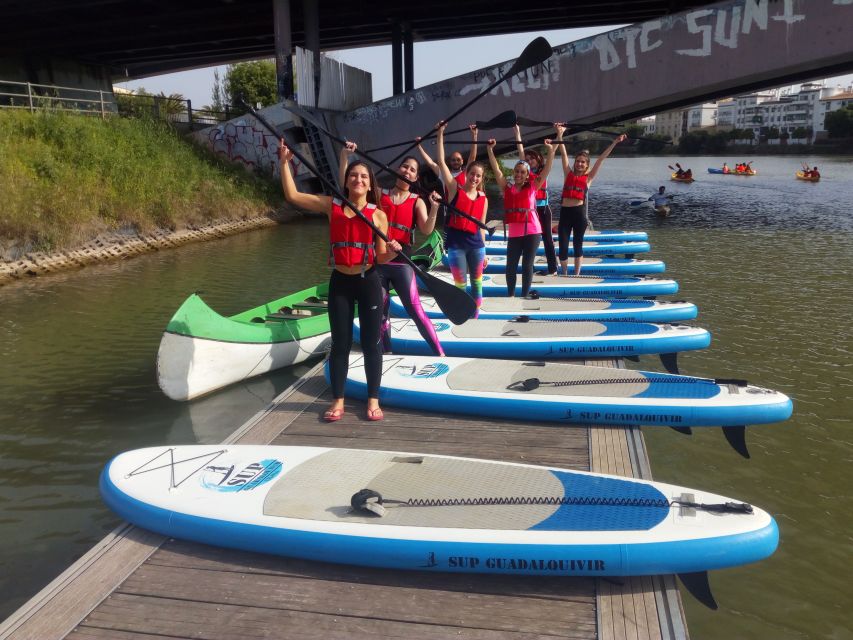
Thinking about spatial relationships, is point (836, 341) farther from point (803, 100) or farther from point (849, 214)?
point (803, 100)

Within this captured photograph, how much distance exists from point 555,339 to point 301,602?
3.97 metres

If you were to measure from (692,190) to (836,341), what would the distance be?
2484cm

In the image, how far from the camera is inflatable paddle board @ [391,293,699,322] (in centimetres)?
713

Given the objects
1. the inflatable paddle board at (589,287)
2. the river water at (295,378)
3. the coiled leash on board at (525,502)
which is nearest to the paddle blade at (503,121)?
the inflatable paddle board at (589,287)

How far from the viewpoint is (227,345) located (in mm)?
6500

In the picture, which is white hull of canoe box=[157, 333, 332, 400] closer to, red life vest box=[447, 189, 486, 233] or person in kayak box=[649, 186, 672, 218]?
red life vest box=[447, 189, 486, 233]

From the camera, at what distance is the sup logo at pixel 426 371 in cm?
516

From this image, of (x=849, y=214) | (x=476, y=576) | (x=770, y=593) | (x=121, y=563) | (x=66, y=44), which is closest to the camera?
(x=476, y=576)

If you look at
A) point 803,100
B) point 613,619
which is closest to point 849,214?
point 613,619

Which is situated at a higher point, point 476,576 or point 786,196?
point 786,196

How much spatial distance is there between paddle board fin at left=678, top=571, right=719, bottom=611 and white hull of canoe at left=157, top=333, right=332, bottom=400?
15.9ft

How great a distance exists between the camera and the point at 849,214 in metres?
20.4

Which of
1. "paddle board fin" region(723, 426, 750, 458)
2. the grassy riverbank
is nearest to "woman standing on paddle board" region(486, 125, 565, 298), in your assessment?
"paddle board fin" region(723, 426, 750, 458)

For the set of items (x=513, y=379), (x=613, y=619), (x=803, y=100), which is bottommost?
(x=613, y=619)
